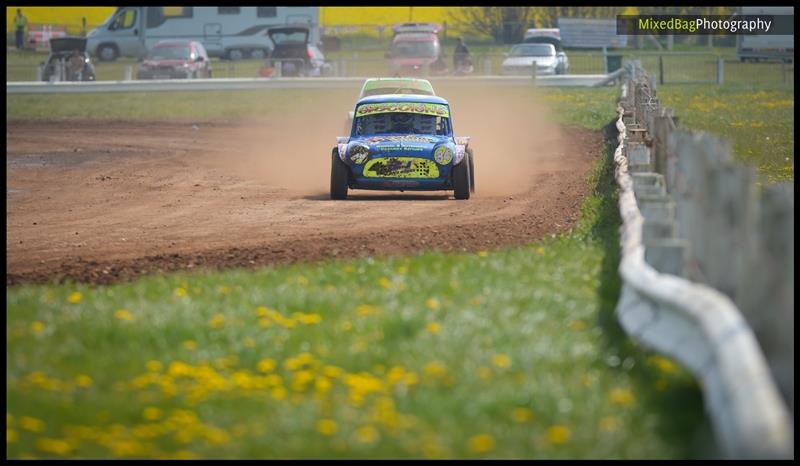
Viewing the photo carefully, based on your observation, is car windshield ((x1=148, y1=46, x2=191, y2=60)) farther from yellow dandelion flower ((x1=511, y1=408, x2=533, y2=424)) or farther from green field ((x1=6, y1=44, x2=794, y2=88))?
yellow dandelion flower ((x1=511, y1=408, x2=533, y2=424))

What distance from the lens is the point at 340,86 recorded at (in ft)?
137

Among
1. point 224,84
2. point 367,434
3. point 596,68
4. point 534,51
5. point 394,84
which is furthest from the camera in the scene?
point 596,68

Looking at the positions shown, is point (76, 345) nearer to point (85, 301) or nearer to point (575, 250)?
point (85, 301)

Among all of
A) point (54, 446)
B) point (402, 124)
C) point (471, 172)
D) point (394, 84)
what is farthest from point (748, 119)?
point (54, 446)

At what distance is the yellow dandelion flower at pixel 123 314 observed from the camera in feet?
25.9

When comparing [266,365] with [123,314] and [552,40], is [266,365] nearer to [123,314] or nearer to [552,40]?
[123,314]

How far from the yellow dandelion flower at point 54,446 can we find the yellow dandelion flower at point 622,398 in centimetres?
250

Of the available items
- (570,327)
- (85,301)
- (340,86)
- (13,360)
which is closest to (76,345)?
(13,360)

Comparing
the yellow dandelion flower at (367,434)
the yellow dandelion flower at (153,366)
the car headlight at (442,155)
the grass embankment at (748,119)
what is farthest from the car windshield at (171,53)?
the yellow dandelion flower at (367,434)

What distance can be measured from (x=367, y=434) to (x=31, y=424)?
1.58 meters

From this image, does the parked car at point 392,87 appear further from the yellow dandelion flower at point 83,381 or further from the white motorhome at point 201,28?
the white motorhome at point 201,28

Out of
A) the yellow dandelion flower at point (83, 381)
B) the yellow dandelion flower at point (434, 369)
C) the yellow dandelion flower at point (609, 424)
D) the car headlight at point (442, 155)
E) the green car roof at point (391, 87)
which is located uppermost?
the green car roof at point (391, 87)

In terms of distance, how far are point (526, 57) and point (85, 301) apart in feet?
129

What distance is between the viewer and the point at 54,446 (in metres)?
5.58
